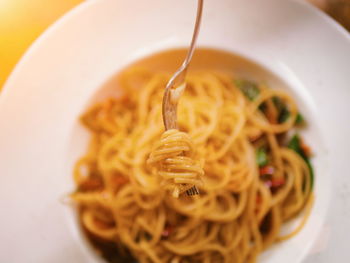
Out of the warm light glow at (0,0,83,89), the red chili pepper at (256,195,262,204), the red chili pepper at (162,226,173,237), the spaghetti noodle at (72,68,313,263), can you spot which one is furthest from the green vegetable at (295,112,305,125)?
the warm light glow at (0,0,83,89)

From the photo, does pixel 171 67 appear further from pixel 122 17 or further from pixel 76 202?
pixel 76 202

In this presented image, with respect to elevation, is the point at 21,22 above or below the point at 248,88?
above

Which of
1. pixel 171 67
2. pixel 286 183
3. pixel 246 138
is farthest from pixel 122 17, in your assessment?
pixel 286 183

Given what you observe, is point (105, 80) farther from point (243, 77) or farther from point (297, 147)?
point (297, 147)

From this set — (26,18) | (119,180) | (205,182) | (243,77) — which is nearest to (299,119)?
(243,77)

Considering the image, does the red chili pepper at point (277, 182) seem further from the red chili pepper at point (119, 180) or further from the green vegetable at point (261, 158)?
the red chili pepper at point (119, 180)

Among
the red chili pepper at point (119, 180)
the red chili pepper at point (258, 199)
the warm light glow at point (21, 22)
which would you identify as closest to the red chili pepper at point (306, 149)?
the red chili pepper at point (258, 199)
